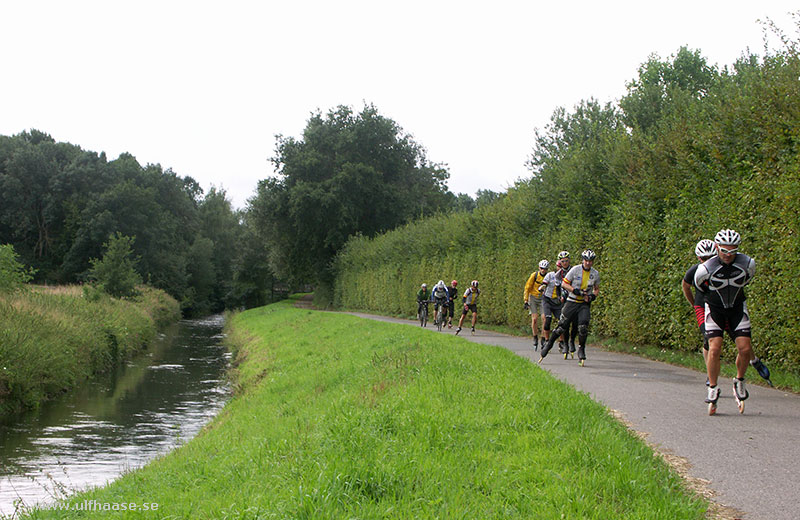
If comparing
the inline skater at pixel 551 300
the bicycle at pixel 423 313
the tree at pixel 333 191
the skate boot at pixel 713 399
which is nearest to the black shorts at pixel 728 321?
the skate boot at pixel 713 399

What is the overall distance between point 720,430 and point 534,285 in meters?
9.91

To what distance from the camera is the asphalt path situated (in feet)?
15.7

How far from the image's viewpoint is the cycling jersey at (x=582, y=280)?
1242cm

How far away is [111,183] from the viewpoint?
7319 cm

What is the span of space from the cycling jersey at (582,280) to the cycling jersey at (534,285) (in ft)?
11.3

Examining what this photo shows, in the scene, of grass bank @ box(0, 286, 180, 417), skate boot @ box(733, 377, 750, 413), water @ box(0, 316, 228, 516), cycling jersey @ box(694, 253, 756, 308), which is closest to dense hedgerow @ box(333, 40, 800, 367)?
skate boot @ box(733, 377, 750, 413)

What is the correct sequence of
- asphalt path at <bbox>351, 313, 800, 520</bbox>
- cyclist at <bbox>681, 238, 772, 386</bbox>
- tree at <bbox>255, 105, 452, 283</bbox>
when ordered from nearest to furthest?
1. asphalt path at <bbox>351, 313, 800, 520</bbox>
2. cyclist at <bbox>681, 238, 772, 386</bbox>
3. tree at <bbox>255, 105, 452, 283</bbox>

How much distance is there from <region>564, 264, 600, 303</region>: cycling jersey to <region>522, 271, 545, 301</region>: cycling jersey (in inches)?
136

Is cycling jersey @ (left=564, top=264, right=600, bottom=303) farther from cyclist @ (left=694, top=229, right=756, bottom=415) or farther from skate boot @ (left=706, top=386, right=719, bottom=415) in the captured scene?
skate boot @ (left=706, top=386, right=719, bottom=415)

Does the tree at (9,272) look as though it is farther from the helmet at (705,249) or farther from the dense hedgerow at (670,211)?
the helmet at (705,249)

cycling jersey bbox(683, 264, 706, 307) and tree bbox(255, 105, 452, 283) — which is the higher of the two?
tree bbox(255, 105, 452, 283)

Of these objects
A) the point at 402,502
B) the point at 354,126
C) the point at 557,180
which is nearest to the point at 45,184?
the point at 354,126

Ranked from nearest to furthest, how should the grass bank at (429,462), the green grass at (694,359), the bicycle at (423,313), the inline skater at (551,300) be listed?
1. the grass bank at (429,462)
2. the green grass at (694,359)
3. the inline skater at (551,300)
4. the bicycle at (423,313)

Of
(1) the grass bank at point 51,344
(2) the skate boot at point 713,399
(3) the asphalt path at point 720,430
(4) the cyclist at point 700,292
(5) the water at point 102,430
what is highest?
(4) the cyclist at point 700,292
